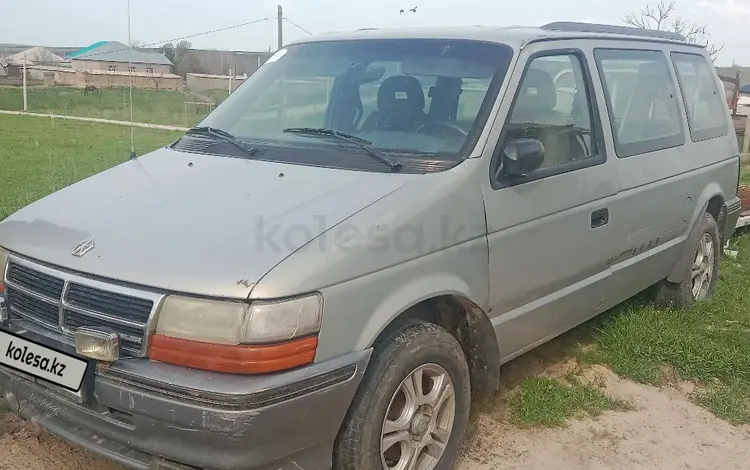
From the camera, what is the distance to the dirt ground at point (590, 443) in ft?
10.8

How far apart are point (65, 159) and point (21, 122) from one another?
8633 millimetres

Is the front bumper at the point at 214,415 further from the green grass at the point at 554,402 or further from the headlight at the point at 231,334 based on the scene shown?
the green grass at the point at 554,402

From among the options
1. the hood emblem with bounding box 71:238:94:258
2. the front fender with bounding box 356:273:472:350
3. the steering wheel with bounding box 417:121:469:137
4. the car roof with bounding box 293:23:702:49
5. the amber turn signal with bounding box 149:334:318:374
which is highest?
the car roof with bounding box 293:23:702:49

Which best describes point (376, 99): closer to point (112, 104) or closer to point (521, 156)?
point (521, 156)

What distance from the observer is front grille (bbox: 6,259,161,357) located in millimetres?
2430

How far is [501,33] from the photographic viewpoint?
3.73 metres

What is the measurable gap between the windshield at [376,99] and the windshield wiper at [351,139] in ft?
0.09

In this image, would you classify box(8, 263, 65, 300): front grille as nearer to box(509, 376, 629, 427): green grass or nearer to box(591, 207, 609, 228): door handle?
box(509, 376, 629, 427): green grass

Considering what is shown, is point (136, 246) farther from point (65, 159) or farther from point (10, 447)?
point (65, 159)

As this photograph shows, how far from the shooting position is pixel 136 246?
2.58 meters

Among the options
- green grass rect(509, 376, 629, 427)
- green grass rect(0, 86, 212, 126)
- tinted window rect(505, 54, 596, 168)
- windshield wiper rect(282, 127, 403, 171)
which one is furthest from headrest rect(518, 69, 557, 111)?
green grass rect(0, 86, 212, 126)

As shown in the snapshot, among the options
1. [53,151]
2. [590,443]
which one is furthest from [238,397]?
[53,151]

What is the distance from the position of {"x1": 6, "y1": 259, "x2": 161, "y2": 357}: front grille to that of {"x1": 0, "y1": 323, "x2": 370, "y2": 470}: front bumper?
0.10 m

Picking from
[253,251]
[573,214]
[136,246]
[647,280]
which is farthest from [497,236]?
[647,280]
